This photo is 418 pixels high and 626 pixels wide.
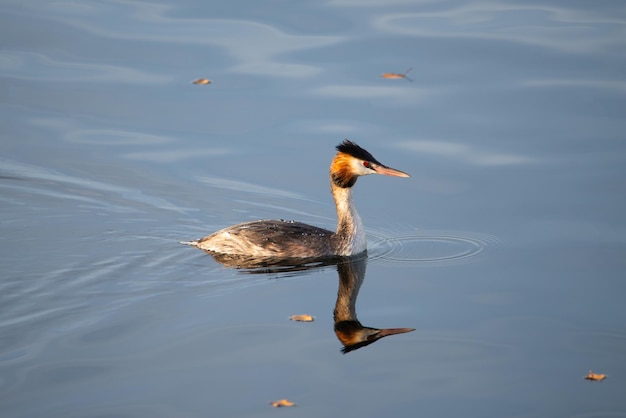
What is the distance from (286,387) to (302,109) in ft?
26.0

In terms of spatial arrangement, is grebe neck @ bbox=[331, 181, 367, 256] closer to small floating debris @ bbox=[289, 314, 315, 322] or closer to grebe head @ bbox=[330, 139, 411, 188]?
grebe head @ bbox=[330, 139, 411, 188]

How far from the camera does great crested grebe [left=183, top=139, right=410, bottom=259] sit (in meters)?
12.7

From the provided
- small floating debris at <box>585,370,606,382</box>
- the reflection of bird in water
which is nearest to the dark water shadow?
the reflection of bird in water

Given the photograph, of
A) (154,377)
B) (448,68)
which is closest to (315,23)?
(448,68)

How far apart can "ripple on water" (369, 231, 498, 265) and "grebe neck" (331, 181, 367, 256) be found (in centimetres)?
22

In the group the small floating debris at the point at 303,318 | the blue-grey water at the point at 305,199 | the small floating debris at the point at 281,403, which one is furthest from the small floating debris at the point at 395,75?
the small floating debris at the point at 281,403

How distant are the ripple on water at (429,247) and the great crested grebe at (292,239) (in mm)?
286

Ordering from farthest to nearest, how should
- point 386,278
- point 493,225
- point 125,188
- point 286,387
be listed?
1. point 125,188
2. point 493,225
3. point 386,278
4. point 286,387

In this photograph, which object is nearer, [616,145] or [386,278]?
[386,278]

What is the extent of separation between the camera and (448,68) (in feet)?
58.4

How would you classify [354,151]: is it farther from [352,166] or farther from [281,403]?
[281,403]

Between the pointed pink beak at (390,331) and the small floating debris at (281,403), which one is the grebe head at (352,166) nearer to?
the pointed pink beak at (390,331)

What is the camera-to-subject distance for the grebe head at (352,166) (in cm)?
1302

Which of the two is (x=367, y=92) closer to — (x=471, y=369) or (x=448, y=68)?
(x=448, y=68)
